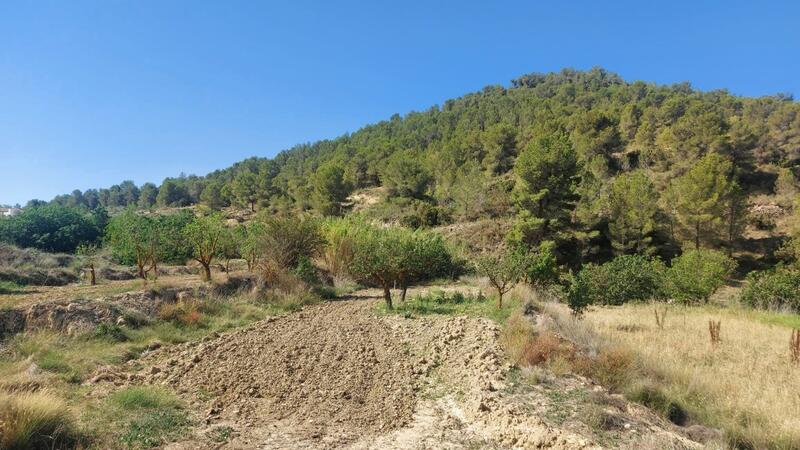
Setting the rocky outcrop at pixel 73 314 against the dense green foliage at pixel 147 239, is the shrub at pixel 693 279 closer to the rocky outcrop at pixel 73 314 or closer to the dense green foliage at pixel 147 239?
the rocky outcrop at pixel 73 314

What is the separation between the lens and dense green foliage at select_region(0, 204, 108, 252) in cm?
3722

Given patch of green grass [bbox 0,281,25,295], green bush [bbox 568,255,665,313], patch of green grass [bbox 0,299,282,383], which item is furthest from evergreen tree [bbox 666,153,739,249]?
patch of green grass [bbox 0,281,25,295]

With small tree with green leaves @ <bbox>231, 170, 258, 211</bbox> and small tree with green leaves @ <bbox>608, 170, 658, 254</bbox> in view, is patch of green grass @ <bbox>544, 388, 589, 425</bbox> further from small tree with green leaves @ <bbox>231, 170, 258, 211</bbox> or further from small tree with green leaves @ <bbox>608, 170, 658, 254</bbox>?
small tree with green leaves @ <bbox>231, 170, 258, 211</bbox>

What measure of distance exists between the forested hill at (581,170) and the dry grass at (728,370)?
62.3 ft

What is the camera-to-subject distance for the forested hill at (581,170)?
32250 millimetres

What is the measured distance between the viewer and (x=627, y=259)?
1855cm

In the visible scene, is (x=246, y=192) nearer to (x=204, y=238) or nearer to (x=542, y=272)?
(x=204, y=238)

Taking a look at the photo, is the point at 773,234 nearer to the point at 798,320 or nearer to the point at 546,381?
the point at 798,320

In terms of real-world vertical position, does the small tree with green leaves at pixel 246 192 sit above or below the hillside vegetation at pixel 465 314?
above

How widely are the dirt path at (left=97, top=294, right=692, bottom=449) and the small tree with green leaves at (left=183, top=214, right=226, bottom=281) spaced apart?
21.2 feet

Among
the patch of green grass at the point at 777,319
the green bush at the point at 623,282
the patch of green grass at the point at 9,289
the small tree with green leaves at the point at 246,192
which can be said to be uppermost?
the small tree with green leaves at the point at 246,192

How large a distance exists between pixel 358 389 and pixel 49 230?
45017mm

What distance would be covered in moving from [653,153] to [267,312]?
157 feet

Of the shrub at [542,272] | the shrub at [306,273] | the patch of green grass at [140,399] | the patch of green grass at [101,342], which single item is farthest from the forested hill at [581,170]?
the patch of green grass at [140,399]
